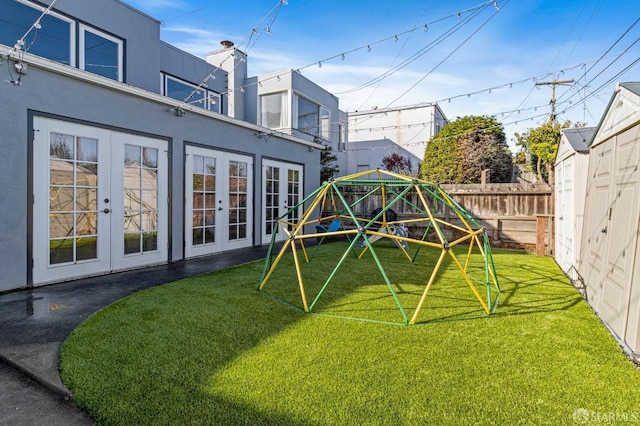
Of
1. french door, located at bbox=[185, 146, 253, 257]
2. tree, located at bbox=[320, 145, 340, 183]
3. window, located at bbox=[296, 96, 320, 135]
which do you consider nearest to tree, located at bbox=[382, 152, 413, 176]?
tree, located at bbox=[320, 145, 340, 183]

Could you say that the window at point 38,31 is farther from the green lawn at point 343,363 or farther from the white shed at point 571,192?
the white shed at point 571,192

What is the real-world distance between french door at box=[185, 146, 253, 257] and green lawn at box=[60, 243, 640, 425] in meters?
2.67

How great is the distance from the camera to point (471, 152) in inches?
472

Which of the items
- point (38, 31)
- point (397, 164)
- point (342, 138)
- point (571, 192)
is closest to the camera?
point (571, 192)

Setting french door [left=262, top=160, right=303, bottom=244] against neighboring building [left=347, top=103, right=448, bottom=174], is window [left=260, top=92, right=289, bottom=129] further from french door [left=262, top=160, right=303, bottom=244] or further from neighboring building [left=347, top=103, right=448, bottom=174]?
neighboring building [left=347, top=103, right=448, bottom=174]

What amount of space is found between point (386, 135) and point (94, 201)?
1531cm

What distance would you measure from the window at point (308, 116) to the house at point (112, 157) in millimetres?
2955

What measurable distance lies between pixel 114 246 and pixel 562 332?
5.63 metres

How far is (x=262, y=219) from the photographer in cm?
836

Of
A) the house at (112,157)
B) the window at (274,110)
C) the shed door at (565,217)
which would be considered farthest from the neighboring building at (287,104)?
the shed door at (565,217)

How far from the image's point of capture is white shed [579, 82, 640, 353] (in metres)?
2.80

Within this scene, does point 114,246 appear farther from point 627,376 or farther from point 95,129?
point 627,376

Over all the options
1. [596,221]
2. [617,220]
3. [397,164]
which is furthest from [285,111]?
[617,220]

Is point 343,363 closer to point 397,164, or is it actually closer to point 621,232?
point 621,232
